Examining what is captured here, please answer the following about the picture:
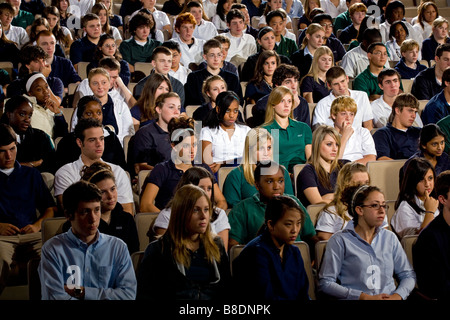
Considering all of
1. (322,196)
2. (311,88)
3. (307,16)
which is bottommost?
(322,196)

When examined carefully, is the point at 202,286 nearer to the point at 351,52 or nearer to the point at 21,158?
the point at 21,158

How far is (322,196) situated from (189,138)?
858mm

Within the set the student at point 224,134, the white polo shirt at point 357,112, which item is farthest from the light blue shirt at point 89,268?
the white polo shirt at point 357,112

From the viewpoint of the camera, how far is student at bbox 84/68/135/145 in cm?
516

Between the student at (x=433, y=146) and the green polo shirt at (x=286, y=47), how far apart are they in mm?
2787

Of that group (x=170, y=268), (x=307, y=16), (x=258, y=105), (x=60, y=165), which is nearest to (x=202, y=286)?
(x=170, y=268)

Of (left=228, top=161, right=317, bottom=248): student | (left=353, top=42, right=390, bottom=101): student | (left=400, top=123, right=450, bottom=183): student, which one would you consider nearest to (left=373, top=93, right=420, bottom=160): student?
(left=400, top=123, right=450, bottom=183): student

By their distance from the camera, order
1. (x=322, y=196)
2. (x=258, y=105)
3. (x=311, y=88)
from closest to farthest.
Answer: (x=322, y=196), (x=258, y=105), (x=311, y=88)

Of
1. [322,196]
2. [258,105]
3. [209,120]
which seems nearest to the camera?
[322,196]

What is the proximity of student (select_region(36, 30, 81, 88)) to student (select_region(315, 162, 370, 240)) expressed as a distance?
311cm

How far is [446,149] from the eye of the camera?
193 inches

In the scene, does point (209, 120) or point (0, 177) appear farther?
point (209, 120)

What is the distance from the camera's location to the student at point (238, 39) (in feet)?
22.7

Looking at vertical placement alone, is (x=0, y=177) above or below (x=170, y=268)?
above
